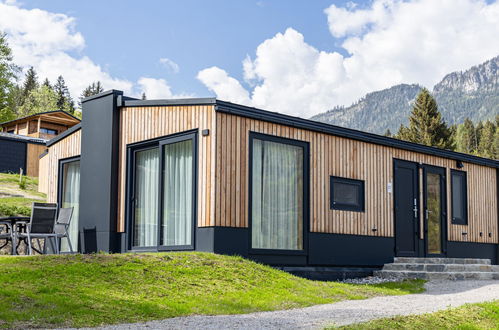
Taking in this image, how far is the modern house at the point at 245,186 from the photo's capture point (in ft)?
29.8

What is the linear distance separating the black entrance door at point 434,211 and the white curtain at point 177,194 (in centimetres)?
546

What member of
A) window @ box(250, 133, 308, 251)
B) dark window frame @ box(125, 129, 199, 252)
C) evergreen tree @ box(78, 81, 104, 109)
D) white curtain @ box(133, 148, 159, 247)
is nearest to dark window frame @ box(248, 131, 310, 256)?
window @ box(250, 133, 308, 251)

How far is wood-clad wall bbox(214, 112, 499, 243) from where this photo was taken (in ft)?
29.5

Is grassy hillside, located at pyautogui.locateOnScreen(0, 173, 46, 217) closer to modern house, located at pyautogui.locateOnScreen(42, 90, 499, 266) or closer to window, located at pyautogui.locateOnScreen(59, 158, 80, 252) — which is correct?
modern house, located at pyautogui.locateOnScreen(42, 90, 499, 266)

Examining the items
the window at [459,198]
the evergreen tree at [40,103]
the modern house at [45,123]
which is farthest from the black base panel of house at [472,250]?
the evergreen tree at [40,103]

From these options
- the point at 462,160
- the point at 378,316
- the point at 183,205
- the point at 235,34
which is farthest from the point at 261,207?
the point at 235,34

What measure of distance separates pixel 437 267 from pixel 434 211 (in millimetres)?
2051

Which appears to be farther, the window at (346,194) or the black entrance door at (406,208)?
the black entrance door at (406,208)

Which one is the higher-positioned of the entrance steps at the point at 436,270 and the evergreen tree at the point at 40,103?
the evergreen tree at the point at 40,103

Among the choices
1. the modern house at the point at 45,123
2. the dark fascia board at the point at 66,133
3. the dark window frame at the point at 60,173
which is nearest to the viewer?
the dark fascia board at the point at 66,133

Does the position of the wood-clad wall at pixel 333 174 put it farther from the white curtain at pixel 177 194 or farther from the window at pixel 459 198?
the white curtain at pixel 177 194

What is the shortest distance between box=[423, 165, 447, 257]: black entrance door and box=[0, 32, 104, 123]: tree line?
3359 centimetres

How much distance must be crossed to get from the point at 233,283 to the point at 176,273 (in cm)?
72

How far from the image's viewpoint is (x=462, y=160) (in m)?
13.4
